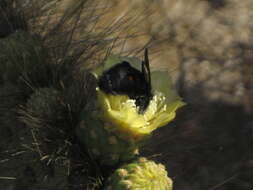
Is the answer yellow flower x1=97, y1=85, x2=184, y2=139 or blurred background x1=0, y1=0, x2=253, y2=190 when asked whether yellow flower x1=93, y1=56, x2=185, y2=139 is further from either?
blurred background x1=0, y1=0, x2=253, y2=190

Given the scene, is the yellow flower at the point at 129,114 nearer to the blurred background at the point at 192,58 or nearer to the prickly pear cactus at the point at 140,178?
the prickly pear cactus at the point at 140,178

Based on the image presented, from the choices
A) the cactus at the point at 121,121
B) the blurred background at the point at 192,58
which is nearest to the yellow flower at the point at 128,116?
the cactus at the point at 121,121

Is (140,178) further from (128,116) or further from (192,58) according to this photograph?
(192,58)

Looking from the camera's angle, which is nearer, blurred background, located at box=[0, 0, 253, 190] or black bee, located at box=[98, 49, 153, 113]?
black bee, located at box=[98, 49, 153, 113]

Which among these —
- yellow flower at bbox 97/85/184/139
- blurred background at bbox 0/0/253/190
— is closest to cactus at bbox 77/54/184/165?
yellow flower at bbox 97/85/184/139

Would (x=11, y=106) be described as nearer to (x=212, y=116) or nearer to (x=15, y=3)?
(x=15, y=3)

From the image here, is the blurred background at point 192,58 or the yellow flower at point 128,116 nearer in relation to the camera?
the yellow flower at point 128,116
